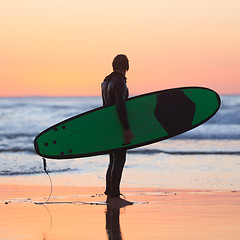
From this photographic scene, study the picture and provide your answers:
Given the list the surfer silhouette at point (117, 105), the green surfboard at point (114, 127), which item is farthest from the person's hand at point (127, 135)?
the green surfboard at point (114, 127)

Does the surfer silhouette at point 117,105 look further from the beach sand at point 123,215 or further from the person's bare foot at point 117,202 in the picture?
the beach sand at point 123,215

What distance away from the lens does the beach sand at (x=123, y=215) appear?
440cm

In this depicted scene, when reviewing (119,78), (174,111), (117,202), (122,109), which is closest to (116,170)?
(117,202)

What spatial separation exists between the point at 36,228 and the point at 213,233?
1288 mm

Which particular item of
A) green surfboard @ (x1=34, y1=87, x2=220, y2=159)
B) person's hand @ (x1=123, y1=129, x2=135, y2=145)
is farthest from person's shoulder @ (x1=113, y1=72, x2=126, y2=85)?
person's hand @ (x1=123, y1=129, x2=135, y2=145)

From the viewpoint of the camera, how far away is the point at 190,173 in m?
8.95

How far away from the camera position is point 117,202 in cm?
→ 600

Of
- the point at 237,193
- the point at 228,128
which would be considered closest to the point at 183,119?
the point at 237,193

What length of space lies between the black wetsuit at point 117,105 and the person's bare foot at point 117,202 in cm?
10

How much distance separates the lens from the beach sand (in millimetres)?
4402

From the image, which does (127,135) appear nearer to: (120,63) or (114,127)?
(114,127)

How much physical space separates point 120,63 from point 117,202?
1321mm

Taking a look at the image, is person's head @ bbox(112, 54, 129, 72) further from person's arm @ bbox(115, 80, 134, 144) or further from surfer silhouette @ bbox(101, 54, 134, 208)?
person's arm @ bbox(115, 80, 134, 144)

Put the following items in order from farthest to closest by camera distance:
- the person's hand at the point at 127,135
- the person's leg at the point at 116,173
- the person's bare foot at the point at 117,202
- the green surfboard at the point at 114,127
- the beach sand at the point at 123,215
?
the green surfboard at the point at 114,127 < the person's leg at the point at 116,173 < the person's hand at the point at 127,135 < the person's bare foot at the point at 117,202 < the beach sand at the point at 123,215
